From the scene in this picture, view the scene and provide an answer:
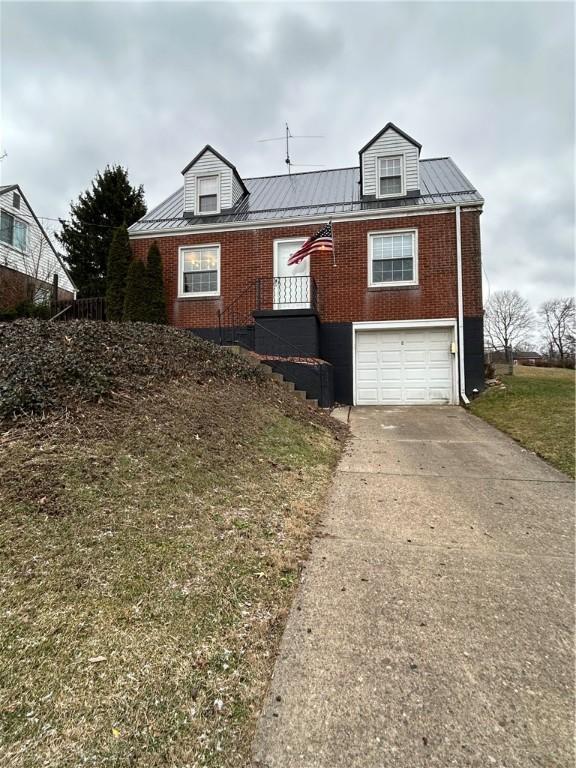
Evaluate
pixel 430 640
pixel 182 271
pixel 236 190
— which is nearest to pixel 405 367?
pixel 182 271

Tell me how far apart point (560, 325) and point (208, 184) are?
4646 centimetres

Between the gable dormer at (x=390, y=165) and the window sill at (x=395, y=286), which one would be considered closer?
the window sill at (x=395, y=286)

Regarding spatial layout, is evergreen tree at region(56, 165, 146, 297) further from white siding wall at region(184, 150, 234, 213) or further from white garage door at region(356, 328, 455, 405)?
white garage door at region(356, 328, 455, 405)

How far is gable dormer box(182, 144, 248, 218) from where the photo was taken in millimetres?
12320

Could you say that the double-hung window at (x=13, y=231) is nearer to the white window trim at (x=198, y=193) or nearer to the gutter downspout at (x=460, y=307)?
the white window trim at (x=198, y=193)

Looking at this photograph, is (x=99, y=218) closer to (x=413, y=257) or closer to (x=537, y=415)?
(x=413, y=257)

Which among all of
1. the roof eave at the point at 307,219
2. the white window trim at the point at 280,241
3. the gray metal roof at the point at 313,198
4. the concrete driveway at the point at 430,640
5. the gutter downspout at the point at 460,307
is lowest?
the concrete driveway at the point at 430,640

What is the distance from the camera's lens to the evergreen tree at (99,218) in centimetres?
1786

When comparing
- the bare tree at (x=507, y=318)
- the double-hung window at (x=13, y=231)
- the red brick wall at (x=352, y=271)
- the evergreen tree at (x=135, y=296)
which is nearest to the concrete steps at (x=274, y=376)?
the red brick wall at (x=352, y=271)

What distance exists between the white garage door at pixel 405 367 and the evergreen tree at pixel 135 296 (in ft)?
19.8

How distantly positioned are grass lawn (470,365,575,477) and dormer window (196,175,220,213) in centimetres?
972

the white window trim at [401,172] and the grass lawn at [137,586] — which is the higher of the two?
the white window trim at [401,172]

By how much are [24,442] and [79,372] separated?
141cm

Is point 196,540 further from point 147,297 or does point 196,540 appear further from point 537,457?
point 147,297
